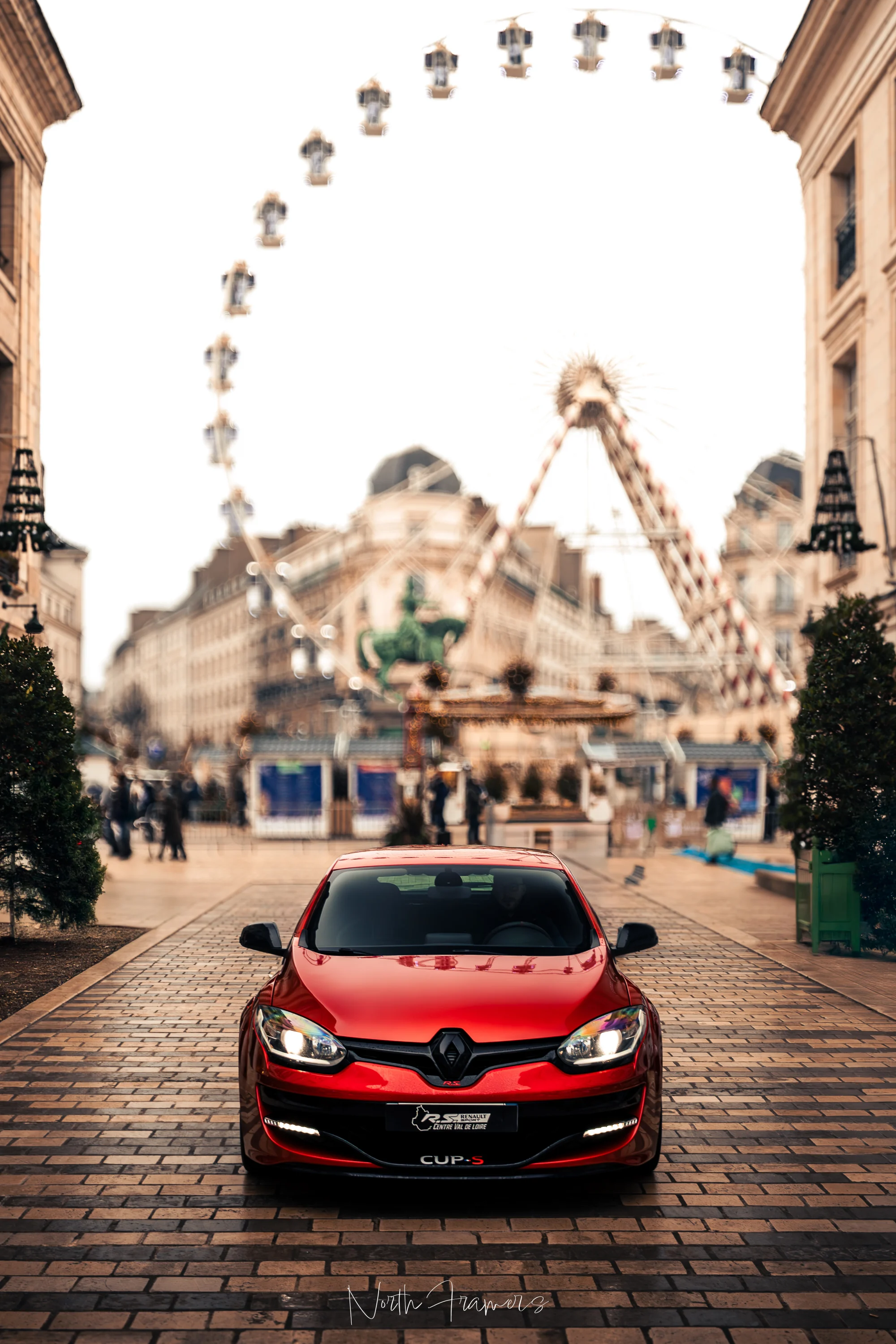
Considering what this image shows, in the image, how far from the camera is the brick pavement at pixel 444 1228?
13.8ft

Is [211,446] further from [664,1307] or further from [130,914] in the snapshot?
[664,1307]

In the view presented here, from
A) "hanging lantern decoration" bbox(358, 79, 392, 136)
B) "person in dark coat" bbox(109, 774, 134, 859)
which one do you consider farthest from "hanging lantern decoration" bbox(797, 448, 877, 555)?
"person in dark coat" bbox(109, 774, 134, 859)

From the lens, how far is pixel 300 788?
33.5 metres

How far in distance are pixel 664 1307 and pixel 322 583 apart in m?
85.7

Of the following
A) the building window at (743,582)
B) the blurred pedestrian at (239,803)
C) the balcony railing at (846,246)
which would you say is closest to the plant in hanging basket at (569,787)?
the blurred pedestrian at (239,803)

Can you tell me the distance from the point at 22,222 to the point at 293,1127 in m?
21.4

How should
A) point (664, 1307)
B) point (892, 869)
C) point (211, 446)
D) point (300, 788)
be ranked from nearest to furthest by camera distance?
1. point (664, 1307)
2. point (892, 869)
3. point (300, 788)
4. point (211, 446)

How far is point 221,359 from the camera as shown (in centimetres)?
3631

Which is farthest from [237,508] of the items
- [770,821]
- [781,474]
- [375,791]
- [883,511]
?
[781,474]

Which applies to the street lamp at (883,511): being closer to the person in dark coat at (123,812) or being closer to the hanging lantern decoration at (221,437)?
the person in dark coat at (123,812)

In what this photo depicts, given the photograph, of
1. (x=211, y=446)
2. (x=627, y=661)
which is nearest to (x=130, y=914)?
(x=211, y=446)

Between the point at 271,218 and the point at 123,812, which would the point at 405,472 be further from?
the point at 123,812

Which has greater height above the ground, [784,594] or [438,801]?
[784,594]

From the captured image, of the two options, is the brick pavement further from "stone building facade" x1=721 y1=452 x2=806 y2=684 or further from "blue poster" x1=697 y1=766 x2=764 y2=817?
"stone building facade" x1=721 y1=452 x2=806 y2=684
